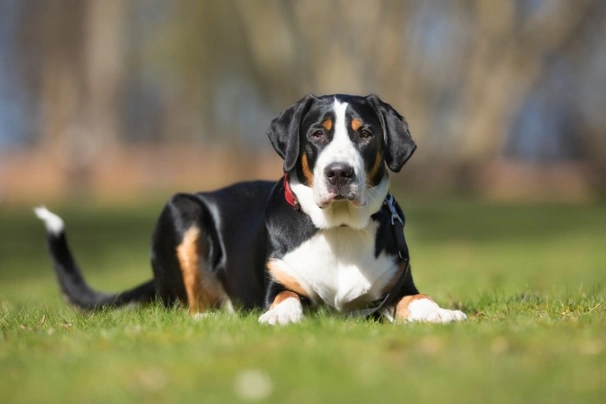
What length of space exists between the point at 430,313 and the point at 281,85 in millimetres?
21086

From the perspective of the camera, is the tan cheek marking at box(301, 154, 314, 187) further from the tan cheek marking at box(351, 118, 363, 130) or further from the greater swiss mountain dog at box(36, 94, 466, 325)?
the tan cheek marking at box(351, 118, 363, 130)

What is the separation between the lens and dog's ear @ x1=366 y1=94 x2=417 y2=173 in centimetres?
607

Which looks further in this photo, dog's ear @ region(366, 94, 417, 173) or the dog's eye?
dog's ear @ region(366, 94, 417, 173)

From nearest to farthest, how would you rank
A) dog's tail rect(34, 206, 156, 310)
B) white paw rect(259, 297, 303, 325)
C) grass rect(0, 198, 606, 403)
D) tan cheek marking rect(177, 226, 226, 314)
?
grass rect(0, 198, 606, 403), white paw rect(259, 297, 303, 325), tan cheek marking rect(177, 226, 226, 314), dog's tail rect(34, 206, 156, 310)

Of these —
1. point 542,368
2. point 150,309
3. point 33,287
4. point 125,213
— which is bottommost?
point 125,213

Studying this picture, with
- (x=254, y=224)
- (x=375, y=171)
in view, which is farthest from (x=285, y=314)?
(x=254, y=224)


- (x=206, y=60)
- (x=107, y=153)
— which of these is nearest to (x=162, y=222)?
(x=107, y=153)

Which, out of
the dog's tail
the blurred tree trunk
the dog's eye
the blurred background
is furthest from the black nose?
the blurred tree trunk

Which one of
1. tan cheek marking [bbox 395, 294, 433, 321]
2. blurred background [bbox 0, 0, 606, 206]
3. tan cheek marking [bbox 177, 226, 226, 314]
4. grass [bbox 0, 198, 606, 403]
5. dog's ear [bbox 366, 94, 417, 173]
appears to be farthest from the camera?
blurred background [bbox 0, 0, 606, 206]

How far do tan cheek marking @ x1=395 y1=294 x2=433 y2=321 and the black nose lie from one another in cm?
87

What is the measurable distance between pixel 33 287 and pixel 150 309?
597 cm

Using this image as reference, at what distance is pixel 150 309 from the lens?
252 inches

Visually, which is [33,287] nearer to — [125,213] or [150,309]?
[150,309]

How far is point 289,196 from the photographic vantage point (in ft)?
19.9
